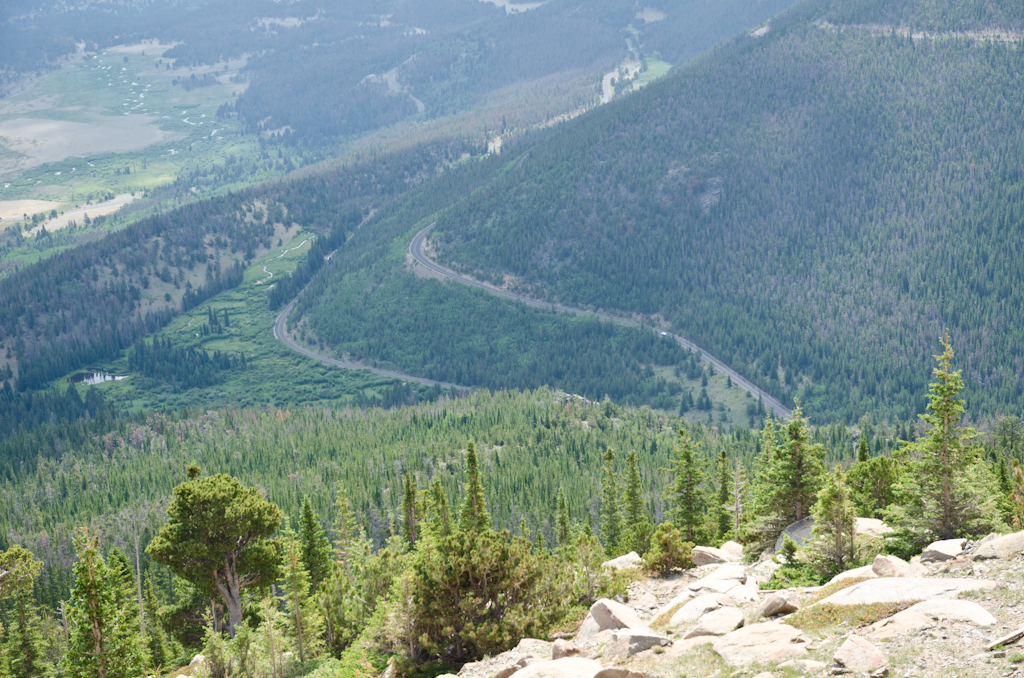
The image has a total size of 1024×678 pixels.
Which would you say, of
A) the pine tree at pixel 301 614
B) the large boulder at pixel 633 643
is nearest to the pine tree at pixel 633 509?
the pine tree at pixel 301 614

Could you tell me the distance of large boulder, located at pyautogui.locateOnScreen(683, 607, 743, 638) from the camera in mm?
49719

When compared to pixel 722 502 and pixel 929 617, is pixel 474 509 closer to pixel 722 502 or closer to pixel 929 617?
pixel 722 502

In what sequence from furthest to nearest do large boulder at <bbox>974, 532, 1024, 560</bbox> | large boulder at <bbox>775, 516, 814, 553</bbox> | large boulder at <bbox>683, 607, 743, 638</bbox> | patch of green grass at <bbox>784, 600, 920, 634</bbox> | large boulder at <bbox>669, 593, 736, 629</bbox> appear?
large boulder at <bbox>775, 516, 814, 553</bbox>
large boulder at <bbox>669, 593, 736, 629</bbox>
large boulder at <bbox>974, 532, 1024, 560</bbox>
large boulder at <bbox>683, 607, 743, 638</bbox>
patch of green grass at <bbox>784, 600, 920, 634</bbox>

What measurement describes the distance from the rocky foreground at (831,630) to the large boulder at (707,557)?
533 inches

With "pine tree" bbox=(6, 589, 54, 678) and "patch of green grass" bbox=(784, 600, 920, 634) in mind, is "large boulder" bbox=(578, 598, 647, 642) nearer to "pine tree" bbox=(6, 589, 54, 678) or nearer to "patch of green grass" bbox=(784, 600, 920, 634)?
"patch of green grass" bbox=(784, 600, 920, 634)

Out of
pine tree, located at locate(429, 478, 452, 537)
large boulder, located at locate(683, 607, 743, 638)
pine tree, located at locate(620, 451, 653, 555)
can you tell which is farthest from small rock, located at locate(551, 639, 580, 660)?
pine tree, located at locate(620, 451, 653, 555)

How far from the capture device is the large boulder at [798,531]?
71500 mm

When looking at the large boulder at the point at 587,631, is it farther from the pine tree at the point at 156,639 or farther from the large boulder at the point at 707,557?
the pine tree at the point at 156,639

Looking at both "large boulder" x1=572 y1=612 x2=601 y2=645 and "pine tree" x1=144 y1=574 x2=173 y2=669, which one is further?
"pine tree" x1=144 y1=574 x2=173 y2=669

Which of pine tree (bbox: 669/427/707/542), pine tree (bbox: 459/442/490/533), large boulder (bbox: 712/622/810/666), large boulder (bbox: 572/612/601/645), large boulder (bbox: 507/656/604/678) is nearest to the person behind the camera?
large boulder (bbox: 712/622/810/666)

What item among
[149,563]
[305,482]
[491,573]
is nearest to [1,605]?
[149,563]

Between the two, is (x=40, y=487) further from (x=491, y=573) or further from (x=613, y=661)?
(x=613, y=661)

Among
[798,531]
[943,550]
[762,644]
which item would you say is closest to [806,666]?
[762,644]

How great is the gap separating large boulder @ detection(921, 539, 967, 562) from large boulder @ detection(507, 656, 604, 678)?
2127 centimetres
